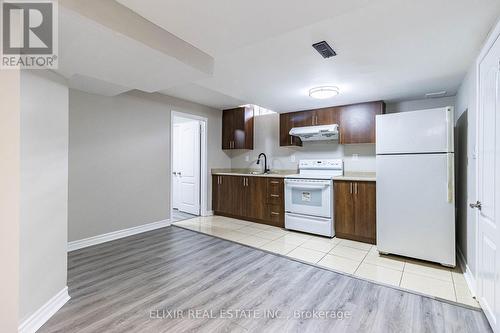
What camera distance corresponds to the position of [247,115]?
16.1 feet

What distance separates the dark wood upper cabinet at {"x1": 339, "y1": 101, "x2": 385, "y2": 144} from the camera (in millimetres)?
3607

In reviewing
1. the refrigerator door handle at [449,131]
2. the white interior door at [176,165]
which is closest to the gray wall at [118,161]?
the white interior door at [176,165]

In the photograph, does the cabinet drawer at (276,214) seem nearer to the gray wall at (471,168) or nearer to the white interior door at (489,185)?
the gray wall at (471,168)

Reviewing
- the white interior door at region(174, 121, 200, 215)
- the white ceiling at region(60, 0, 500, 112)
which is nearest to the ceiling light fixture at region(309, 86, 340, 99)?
the white ceiling at region(60, 0, 500, 112)

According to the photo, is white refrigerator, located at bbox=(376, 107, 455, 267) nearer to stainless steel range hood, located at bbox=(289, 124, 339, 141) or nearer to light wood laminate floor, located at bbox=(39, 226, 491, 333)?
light wood laminate floor, located at bbox=(39, 226, 491, 333)

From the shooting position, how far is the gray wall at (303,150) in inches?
146

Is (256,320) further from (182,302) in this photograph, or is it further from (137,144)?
(137,144)

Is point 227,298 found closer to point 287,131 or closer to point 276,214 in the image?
point 276,214

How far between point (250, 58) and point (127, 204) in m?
2.88

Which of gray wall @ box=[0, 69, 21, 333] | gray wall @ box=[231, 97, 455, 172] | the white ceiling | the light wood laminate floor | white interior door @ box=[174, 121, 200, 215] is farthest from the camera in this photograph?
white interior door @ box=[174, 121, 200, 215]

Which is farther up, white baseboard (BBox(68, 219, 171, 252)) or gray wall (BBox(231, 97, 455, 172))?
gray wall (BBox(231, 97, 455, 172))

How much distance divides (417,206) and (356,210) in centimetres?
83

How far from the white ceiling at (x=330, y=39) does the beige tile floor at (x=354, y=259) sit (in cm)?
218

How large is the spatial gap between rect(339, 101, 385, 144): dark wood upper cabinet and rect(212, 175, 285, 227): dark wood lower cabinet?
4.51 feet
